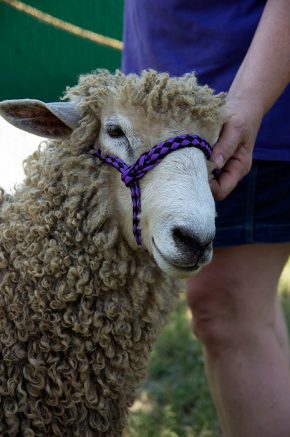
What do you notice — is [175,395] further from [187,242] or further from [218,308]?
[187,242]

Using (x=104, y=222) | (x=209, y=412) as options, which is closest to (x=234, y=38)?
(x=104, y=222)

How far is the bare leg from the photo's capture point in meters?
2.82

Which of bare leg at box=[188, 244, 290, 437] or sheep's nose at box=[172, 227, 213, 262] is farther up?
sheep's nose at box=[172, 227, 213, 262]

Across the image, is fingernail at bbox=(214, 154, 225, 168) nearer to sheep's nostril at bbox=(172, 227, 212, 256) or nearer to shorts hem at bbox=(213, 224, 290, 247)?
sheep's nostril at bbox=(172, 227, 212, 256)

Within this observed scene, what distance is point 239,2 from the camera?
272cm

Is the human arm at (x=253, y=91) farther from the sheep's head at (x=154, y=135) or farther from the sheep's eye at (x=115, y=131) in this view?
the sheep's eye at (x=115, y=131)

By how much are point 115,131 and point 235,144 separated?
353 millimetres

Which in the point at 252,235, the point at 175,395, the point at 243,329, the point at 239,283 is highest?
the point at 252,235

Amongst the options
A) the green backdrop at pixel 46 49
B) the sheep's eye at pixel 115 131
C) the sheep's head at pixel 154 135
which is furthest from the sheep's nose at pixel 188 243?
the green backdrop at pixel 46 49

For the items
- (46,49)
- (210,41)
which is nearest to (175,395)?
(46,49)

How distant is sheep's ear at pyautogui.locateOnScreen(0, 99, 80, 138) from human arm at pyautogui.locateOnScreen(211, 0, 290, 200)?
44 centimetres

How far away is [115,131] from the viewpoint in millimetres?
2330

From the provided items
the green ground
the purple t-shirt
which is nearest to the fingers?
the purple t-shirt

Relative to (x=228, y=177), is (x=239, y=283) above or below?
below
